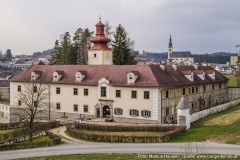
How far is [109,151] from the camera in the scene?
1072 inches

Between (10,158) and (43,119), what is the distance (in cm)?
2409

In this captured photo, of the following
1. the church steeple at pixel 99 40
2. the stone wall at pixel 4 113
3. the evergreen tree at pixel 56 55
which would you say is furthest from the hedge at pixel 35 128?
the evergreen tree at pixel 56 55

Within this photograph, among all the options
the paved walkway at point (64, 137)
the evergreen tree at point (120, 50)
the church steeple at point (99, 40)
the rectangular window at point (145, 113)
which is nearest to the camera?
the paved walkway at point (64, 137)

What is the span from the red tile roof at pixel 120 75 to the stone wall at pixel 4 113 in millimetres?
5650

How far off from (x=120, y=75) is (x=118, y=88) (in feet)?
6.57

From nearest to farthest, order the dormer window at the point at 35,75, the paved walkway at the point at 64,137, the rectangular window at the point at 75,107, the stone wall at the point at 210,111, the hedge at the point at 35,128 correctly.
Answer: the paved walkway at the point at 64,137, the hedge at the point at 35,128, the stone wall at the point at 210,111, the rectangular window at the point at 75,107, the dormer window at the point at 35,75

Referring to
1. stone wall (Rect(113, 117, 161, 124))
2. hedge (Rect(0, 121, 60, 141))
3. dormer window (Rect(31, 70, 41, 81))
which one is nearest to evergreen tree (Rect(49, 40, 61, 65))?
dormer window (Rect(31, 70, 41, 81))

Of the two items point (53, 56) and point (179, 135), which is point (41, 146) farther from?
point (53, 56)

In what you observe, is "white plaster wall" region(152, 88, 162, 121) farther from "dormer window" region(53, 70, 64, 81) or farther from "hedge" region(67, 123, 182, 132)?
"dormer window" region(53, 70, 64, 81)

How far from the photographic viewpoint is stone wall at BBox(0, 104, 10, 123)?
55.2m

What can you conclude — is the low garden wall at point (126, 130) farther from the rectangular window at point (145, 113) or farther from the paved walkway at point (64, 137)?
the rectangular window at point (145, 113)

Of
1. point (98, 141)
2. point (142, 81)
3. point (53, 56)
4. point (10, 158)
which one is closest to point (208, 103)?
point (142, 81)

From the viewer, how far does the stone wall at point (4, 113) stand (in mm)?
55159

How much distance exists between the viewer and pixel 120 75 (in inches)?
1774
